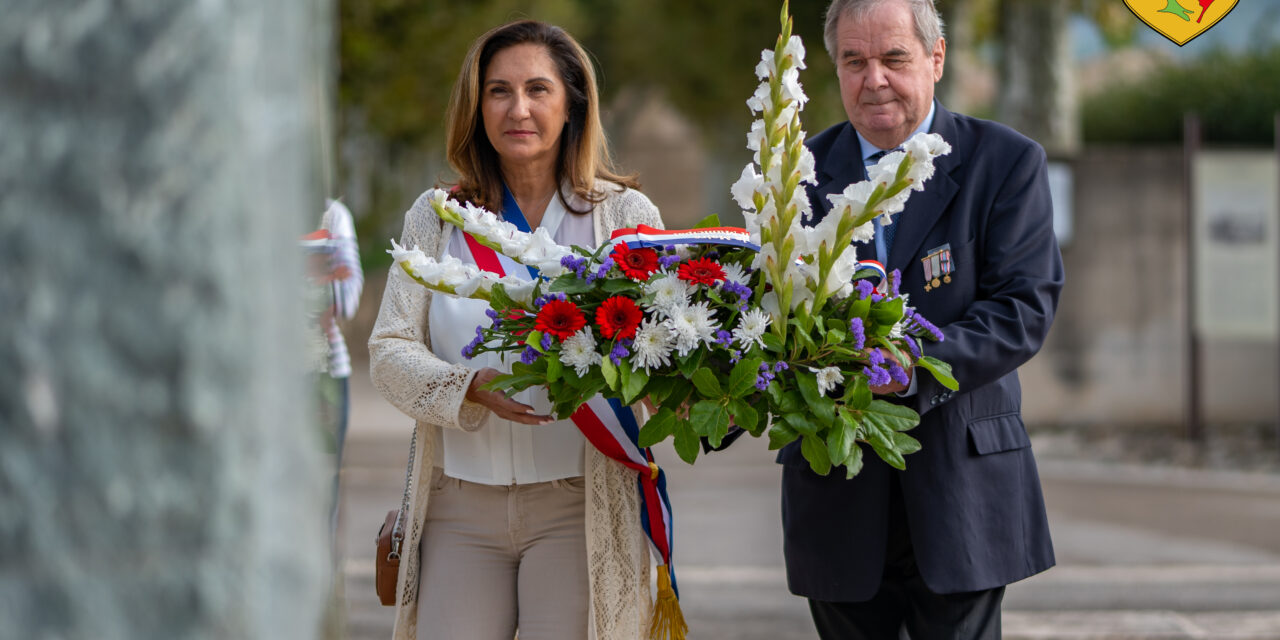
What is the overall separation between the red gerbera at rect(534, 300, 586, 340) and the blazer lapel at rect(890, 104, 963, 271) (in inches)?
29.3

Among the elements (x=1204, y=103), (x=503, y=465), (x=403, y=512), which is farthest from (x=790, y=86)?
(x=1204, y=103)

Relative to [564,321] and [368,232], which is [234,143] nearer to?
[564,321]

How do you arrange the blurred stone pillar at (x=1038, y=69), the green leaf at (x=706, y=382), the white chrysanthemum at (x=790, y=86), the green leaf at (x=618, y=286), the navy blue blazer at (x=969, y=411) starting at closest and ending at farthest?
the white chrysanthemum at (x=790, y=86) → the green leaf at (x=706, y=382) → the green leaf at (x=618, y=286) → the navy blue blazer at (x=969, y=411) → the blurred stone pillar at (x=1038, y=69)

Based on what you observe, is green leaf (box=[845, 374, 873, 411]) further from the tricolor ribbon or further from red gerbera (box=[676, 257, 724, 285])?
the tricolor ribbon

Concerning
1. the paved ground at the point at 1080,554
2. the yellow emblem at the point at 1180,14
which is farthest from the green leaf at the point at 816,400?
the paved ground at the point at 1080,554

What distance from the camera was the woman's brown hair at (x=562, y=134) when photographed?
3.22 meters

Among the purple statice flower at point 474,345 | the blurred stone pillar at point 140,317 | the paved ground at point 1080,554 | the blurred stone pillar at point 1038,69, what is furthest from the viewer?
the blurred stone pillar at point 1038,69

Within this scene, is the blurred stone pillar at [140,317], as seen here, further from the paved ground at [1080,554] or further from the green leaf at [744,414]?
the paved ground at [1080,554]

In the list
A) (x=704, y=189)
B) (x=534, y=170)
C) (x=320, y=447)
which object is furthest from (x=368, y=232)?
(x=704, y=189)

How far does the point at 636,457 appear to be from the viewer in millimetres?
2980

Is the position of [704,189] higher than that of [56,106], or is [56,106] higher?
[704,189]

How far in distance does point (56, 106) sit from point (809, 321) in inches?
79.8

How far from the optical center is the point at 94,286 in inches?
25.4

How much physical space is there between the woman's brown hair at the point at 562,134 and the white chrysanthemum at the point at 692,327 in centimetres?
65
